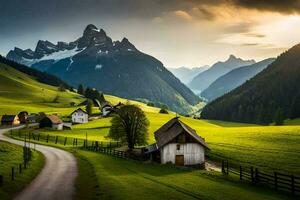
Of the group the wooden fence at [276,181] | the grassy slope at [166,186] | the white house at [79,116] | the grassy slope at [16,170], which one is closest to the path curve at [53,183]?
the grassy slope at [16,170]

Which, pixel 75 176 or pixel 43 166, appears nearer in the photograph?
pixel 75 176

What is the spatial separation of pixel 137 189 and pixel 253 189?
15286 mm

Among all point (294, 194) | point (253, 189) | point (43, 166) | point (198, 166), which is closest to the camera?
point (294, 194)

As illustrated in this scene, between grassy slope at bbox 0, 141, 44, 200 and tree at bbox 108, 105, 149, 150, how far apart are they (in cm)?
2526

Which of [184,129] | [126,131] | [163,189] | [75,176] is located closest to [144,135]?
[126,131]

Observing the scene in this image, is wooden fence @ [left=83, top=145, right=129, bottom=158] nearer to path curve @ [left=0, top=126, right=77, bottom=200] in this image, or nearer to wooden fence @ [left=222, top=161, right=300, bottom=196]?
path curve @ [left=0, top=126, right=77, bottom=200]

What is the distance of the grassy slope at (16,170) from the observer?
3797 cm

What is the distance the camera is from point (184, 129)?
2778 inches

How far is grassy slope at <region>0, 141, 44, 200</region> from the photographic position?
125 feet

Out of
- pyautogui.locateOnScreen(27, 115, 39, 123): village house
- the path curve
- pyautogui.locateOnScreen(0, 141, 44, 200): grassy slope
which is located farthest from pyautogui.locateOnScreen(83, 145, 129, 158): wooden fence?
pyautogui.locateOnScreen(27, 115, 39, 123): village house

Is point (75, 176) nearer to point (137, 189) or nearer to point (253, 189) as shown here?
point (137, 189)

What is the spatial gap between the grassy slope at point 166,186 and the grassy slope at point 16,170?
26.8 ft

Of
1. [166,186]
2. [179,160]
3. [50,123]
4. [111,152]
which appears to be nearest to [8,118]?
[50,123]

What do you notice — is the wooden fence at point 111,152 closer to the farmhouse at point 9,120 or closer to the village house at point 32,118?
the farmhouse at point 9,120
